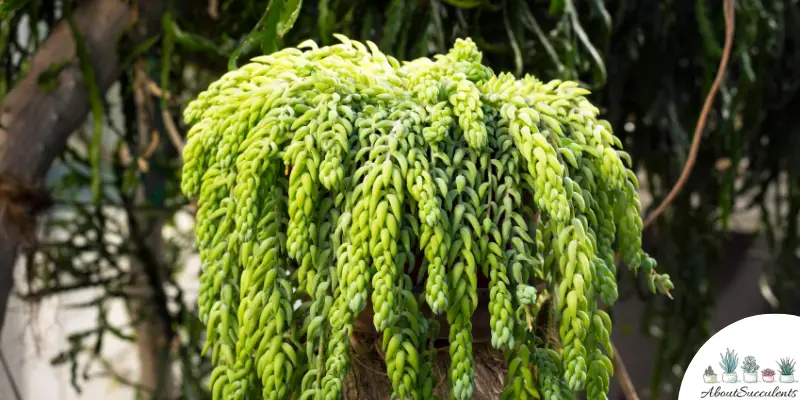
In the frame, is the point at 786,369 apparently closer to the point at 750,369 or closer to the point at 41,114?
the point at 750,369

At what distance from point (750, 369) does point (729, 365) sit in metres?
0.02

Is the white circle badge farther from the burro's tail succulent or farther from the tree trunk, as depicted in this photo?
the tree trunk

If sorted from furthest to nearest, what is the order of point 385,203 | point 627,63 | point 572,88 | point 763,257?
point 763,257 → point 627,63 → point 572,88 → point 385,203

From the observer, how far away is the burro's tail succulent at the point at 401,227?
56cm

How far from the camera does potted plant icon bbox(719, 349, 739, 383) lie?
0.62m

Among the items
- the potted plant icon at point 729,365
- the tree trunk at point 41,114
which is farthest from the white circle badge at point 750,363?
the tree trunk at point 41,114

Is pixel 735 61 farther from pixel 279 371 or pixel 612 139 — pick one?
pixel 279 371

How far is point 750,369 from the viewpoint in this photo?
620 millimetres

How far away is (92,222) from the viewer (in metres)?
1.46

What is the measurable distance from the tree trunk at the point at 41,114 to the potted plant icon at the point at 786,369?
862mm

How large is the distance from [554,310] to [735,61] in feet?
2.79

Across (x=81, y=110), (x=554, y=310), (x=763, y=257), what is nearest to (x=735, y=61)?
(x=763, y=257)

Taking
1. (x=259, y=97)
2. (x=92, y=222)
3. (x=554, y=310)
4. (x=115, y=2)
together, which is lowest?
(x=554, y=310)

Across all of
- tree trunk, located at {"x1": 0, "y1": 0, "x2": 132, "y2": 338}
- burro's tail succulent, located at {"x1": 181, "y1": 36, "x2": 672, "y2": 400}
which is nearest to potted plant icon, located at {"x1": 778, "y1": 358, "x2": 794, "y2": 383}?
burro's tail succulent, located at {"x1": 181, "y1": 36, "x2": 672, "y2": 400}
